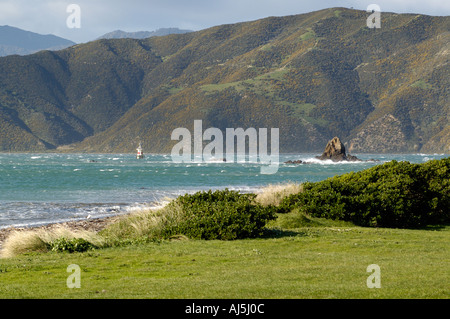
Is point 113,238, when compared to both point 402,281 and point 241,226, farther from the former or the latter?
point 402,281

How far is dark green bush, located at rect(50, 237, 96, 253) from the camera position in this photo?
54.1 ft

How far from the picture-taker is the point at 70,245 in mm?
16562

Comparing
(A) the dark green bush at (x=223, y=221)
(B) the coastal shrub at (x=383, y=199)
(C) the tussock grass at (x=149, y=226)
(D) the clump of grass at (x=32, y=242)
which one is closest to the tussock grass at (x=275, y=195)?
(B) the coastal shrub at (x=383, y=199)

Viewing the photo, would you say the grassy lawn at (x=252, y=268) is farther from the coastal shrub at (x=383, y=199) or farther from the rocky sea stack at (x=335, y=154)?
the rocky sea stack at (x=335, y=154)

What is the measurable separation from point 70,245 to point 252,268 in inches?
234

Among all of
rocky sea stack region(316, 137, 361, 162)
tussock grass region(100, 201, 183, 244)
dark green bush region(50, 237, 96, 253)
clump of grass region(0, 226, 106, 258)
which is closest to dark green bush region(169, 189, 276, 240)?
tussock grass region(100, 201, 183, 244)

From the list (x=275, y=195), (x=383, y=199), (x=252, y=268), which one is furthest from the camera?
(x=275, y=195)

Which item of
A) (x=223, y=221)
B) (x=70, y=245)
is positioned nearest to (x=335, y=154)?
(x=223, y=221)

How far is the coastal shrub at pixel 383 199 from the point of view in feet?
74.0

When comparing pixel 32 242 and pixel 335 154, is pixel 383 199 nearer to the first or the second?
pixel 32 242

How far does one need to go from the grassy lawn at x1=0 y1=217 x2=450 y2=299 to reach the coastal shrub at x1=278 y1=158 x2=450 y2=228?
293 cm

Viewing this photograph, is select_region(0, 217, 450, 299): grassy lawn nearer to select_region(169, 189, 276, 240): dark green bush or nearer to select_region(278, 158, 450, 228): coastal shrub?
select_region(169, 189, 276, 240): dark green bush
